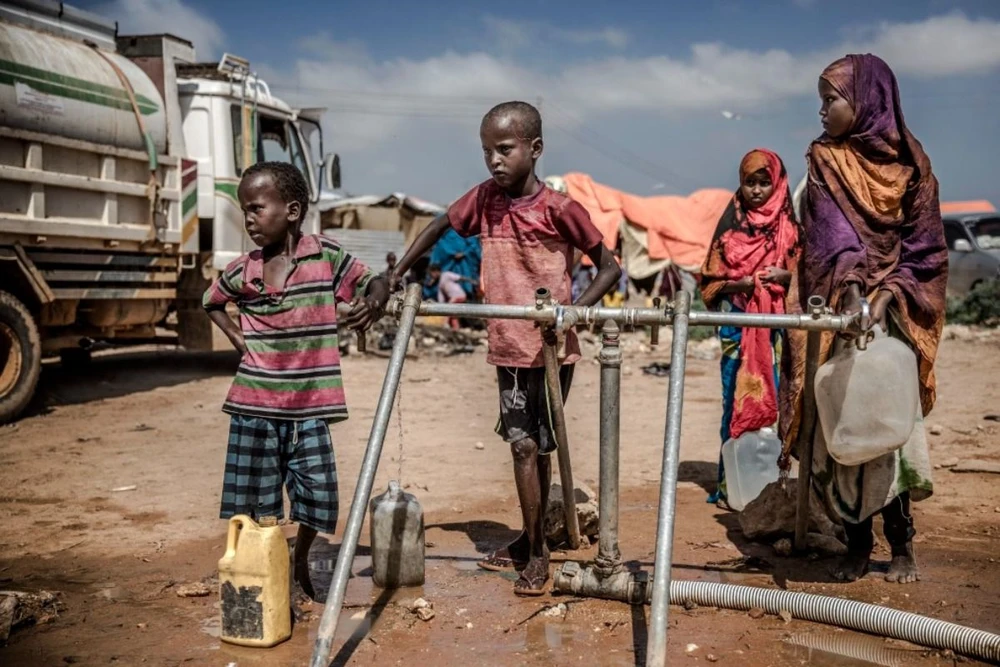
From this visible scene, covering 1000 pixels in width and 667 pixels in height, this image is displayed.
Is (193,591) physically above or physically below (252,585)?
below

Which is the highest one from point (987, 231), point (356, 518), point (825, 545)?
point (987, 231)

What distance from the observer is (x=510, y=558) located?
12.6 ft

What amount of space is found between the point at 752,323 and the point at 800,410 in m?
0.86

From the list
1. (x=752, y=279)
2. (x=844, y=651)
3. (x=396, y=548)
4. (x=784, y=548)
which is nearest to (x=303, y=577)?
Result: (x=396, y=548)

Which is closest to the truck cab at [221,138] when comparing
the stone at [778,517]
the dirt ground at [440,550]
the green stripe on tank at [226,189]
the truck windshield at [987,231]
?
the green stripe on tank at [226,189]

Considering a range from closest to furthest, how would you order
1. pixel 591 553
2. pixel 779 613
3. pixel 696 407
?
pixel 779 613 < pixel 591 553 < pixel 696 407

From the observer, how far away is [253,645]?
2.98 meters

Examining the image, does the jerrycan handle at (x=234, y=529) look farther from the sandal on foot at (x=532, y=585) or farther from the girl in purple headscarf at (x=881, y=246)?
the girl in purple headscarf at (x=881, y=246)

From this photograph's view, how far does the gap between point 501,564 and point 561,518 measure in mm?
377

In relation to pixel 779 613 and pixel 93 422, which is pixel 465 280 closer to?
pixel 93 422

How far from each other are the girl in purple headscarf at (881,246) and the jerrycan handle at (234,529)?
2.12 metres

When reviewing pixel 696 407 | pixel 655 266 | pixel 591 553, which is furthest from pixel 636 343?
pixel 591 553

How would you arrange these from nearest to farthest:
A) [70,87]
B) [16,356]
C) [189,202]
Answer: [16,356] < [70,87] < [189,202]

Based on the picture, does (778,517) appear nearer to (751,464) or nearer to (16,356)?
(751,464)
